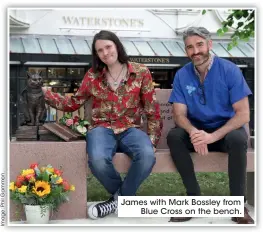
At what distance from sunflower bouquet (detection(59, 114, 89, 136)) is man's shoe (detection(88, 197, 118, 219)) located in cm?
57

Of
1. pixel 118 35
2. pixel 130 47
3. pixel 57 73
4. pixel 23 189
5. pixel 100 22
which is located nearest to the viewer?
pixel 23 189

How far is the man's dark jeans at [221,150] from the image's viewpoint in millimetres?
3082

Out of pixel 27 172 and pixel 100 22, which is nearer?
pixel 27 172

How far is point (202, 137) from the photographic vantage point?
124 inches

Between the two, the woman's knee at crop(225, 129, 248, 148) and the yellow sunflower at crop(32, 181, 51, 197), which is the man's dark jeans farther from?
the yellow sunflower at crop(32, 181, 51, 197)

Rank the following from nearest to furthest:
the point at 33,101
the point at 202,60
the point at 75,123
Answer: the point at 202,60
the point at 33,101
the point at 75,123

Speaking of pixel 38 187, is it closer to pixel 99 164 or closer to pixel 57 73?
pixel 99 164

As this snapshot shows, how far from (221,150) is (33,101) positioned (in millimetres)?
1507

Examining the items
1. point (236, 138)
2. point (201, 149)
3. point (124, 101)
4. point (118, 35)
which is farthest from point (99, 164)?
point (118, 35)

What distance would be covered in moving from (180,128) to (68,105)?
923 mm

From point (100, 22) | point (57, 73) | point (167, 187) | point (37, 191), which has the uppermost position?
point (100, 22)

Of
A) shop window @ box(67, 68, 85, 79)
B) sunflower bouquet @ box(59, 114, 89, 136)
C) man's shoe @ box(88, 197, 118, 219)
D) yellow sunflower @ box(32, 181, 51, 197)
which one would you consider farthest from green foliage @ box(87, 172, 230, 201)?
shop window @ box(67, 68, 85, 79)

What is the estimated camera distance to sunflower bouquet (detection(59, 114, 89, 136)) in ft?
11.5

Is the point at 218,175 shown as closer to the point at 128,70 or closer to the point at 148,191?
the point at 148,191
